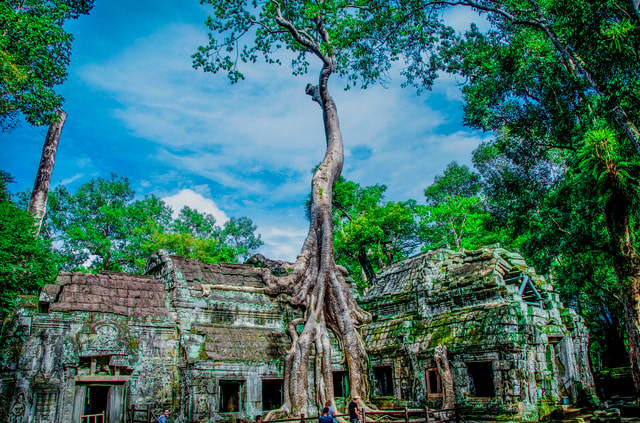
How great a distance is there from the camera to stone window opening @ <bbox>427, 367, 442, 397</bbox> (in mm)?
11672

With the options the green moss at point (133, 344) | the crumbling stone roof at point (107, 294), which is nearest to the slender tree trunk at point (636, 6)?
the crumbling stone roof at point (107, 294)

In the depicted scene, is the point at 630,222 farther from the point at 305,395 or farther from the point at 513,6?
the point at 305,395

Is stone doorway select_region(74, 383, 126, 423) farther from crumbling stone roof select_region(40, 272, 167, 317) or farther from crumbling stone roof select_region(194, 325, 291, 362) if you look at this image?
crumbling stone roof select_region(194, 325, 291, 362)

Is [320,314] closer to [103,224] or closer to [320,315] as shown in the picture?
[320,315]

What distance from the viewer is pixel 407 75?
1644cm

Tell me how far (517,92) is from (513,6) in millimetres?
3045

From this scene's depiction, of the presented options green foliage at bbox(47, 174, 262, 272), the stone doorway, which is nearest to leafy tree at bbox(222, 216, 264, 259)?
green foliage at bbox(47, 174, 262, 272)

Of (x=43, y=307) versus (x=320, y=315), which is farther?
(x=320, y=315)

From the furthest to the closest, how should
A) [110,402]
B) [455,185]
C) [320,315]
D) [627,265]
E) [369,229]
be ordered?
[455,185], [369,229], [320,315], [627,265], [110,402]

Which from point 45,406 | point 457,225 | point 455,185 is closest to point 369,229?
point 457,225

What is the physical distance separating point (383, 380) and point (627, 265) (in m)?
7.29

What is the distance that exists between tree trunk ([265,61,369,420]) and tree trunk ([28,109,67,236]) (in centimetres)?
902

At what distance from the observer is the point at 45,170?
55.9 ft

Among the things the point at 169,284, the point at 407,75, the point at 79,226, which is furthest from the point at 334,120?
the point at 79,226
